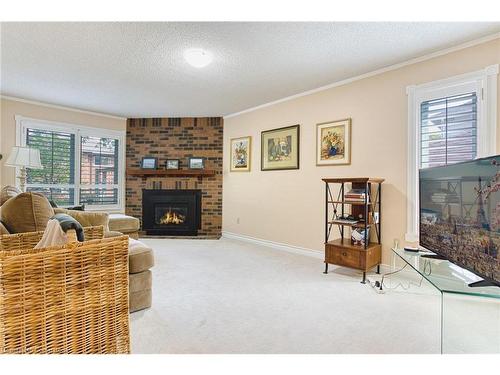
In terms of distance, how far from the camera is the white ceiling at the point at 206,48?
245 centimetres

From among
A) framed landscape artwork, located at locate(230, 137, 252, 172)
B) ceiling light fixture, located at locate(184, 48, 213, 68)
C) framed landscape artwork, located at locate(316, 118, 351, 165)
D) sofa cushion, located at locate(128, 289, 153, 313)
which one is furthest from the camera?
framed landscape artwork, located at locate(230, 137, 252, 172)

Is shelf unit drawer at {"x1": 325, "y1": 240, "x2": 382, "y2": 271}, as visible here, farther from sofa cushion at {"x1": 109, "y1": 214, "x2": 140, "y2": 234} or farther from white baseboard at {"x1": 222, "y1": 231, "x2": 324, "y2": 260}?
sofa cushion at {"x1": 109, "y1": 214, "x2": 140, "y2": 234}

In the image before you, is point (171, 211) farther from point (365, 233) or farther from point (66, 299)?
point (66, 299)

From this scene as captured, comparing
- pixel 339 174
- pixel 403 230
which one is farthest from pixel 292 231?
pixel 403 230

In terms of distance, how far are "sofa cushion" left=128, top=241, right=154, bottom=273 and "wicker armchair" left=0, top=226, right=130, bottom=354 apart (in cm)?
101

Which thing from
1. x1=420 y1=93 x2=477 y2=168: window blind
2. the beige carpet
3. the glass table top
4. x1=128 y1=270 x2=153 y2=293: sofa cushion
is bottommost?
the beige carpet

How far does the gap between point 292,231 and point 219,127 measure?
263 cm

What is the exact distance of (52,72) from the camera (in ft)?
11.4

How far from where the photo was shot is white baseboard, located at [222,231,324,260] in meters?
3.99

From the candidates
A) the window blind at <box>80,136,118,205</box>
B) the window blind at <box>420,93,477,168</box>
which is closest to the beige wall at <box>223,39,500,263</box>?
the window blind at <box>420,93,477,168</box>

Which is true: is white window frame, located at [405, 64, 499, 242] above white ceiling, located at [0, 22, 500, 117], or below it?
below

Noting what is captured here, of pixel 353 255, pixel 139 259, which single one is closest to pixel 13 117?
pixel 139 259

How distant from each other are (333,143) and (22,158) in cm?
444
